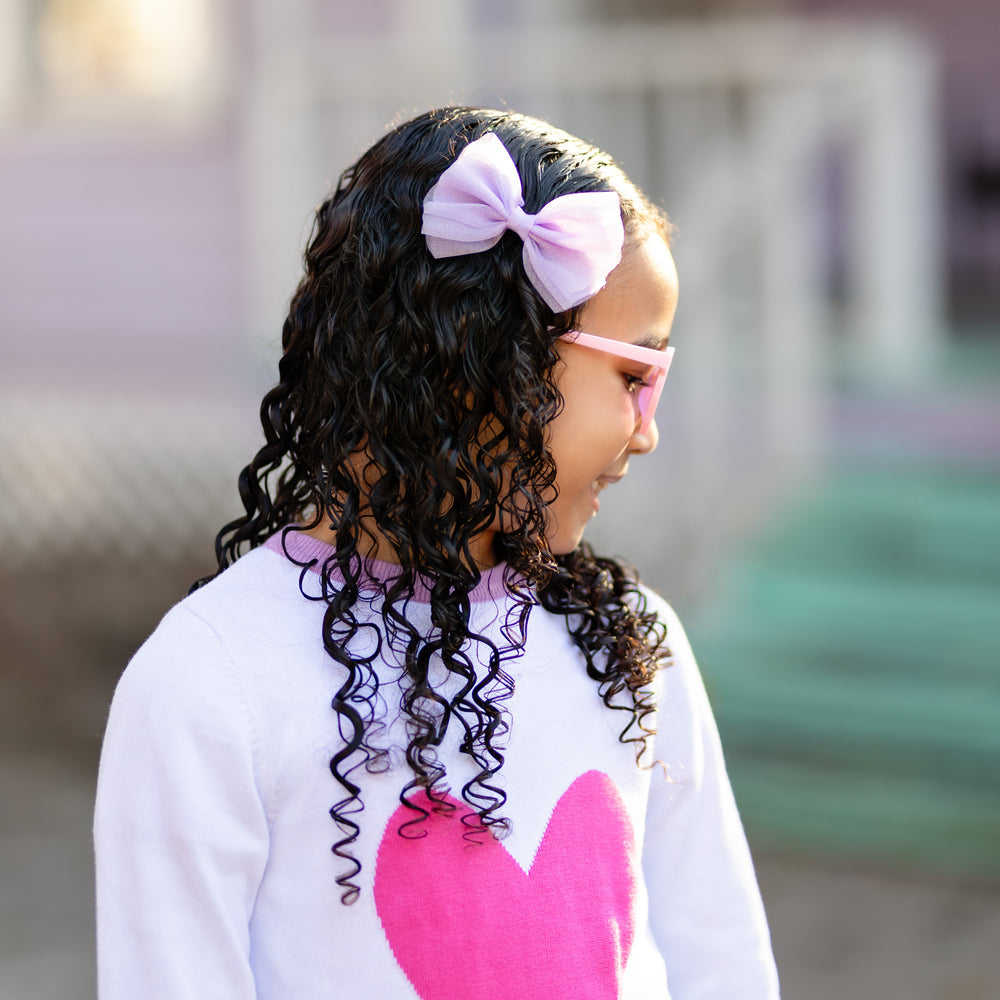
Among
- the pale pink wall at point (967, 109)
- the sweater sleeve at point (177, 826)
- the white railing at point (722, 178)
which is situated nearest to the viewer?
the sweater sleeve at point (177, 826)

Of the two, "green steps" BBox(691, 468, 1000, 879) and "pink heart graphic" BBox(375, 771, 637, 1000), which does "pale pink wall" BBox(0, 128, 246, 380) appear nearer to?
"green steps" BBox(691, 468, 1000, 879)

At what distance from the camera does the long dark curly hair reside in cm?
Result: 126

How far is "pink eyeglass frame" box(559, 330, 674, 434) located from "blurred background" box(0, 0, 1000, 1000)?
4.85ft

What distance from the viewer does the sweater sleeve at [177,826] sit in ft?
3.94

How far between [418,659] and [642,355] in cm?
36

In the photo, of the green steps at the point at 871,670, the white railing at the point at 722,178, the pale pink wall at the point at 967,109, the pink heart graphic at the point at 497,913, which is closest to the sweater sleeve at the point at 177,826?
the pink heart graphic at the point at 497,913

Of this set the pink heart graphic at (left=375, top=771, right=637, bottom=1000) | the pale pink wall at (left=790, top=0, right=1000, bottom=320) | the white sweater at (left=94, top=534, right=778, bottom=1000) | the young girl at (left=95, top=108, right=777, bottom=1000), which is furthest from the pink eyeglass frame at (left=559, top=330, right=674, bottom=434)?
the pale pink wall at (left=790, top=0, right=1000, bottom=320)

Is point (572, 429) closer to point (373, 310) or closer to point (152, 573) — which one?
point (373, 310)

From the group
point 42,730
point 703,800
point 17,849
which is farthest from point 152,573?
point 703,800

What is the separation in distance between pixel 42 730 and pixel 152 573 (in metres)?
1.11

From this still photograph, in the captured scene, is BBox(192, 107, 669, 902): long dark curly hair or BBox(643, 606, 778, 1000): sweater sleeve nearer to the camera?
BBox(192, 107, 669, 902): long dark curly hair

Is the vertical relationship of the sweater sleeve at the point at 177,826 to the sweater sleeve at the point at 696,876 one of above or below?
above

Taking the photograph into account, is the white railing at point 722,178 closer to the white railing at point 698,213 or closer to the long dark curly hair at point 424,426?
the white railing at point 698,213

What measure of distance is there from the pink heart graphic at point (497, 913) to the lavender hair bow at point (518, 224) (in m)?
0.49
